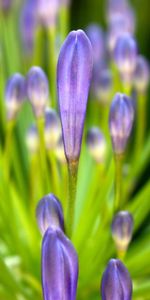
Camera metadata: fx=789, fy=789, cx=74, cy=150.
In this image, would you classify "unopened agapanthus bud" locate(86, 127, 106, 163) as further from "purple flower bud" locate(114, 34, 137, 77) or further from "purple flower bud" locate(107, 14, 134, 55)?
"purple flower bud" locate(107, 14, 134, 55)

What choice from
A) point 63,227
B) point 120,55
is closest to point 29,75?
point 120,55

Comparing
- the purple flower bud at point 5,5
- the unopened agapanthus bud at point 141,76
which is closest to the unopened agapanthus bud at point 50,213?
the unopened agapanthus bud at point 141,76

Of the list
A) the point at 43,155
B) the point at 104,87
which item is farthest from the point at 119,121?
the point at 104,87

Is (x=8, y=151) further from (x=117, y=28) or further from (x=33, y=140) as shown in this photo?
(x=117, y=28)

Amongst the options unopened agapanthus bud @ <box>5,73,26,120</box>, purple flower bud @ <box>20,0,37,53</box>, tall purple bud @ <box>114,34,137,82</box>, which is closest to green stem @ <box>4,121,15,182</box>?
unopened agapanthus bud @ <box>5,73,26,120</box>

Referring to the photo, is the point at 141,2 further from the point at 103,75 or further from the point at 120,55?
the point at 120,55

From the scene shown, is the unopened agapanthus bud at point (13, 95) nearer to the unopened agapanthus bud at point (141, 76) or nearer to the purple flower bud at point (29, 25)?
the unopened agapanthus bud at point (141, 76)
